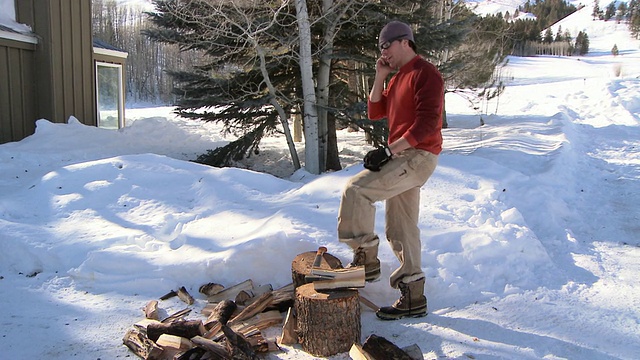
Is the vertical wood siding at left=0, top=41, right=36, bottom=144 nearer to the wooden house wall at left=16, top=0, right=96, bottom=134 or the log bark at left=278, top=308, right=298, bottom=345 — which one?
the wooden house wall at left=16, top=0, right=96, bottom=134

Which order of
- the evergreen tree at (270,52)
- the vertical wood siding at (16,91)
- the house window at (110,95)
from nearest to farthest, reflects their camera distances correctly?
the evergreen tree at (270,52)
the vertical wood siding at (16,91)
the house window at (110,95)

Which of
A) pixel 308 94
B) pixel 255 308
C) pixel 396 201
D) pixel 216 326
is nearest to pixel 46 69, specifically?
pixel 308 94

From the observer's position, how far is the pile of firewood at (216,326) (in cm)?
300

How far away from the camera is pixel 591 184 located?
8.21 m

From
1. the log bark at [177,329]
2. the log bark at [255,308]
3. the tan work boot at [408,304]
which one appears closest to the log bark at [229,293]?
the log bark at [255,308]

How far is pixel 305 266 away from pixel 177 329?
41.5 inches

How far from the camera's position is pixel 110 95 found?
46.2 ft

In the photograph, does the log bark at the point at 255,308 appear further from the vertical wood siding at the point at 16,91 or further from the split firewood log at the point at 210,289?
the vertical wood siding at the point at 16,91

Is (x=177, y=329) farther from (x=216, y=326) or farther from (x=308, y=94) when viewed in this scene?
(x=308, y=94)

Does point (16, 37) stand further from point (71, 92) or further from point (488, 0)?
point (488, 0)

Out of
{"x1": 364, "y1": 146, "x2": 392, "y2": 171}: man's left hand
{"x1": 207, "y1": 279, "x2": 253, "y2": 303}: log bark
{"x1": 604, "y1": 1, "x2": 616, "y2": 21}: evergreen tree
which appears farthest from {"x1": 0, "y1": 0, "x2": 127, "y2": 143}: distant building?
{"x1": 604, "y1": 1, "x2": 616, "y2": 21}: evergreen tree

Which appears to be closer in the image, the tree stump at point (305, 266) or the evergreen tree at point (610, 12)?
the tree stump at point (305, 266)

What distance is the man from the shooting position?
321 cm

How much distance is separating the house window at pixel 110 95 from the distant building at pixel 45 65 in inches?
22.5
